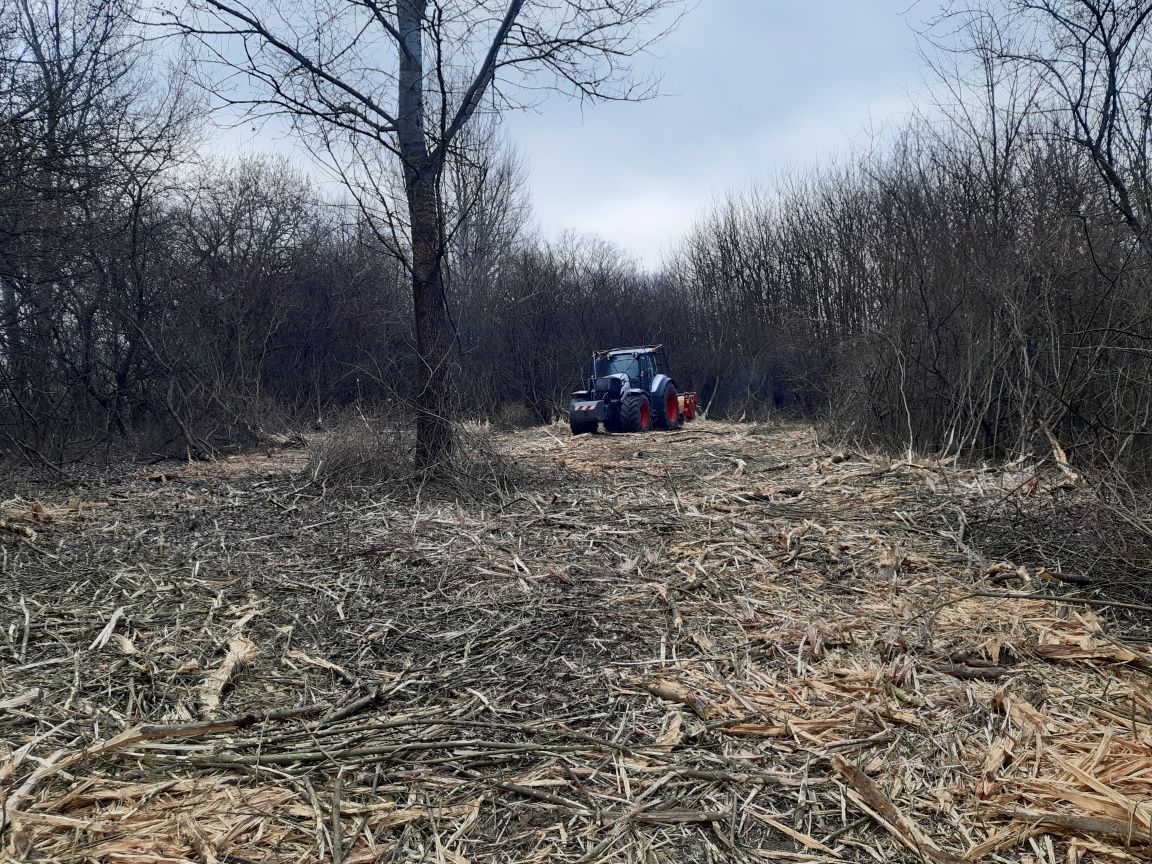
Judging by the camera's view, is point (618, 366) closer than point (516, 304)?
Yes

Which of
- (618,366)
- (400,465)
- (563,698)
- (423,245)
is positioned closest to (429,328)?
(423,245)

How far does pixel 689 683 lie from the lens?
3.24 meters

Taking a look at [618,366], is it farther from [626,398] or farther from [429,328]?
[429,328]

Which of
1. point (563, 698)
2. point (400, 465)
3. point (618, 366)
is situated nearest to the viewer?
point (563, 698)

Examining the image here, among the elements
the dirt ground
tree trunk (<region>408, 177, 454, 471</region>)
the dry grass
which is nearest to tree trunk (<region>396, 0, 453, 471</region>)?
tree trunk (<region>408, 177, 454, 471</region>)

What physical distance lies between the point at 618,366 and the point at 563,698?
1418 centimetres

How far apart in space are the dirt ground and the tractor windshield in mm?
11118

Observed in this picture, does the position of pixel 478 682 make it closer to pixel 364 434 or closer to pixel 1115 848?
pixel 1115 848

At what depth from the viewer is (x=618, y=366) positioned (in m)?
17.1

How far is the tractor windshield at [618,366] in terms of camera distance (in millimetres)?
16875

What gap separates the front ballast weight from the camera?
15391mm

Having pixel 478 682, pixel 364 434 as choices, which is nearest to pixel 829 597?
pixel 478 682

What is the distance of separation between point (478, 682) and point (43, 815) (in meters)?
1.53

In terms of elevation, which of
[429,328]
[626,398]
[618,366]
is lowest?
[626,398]
